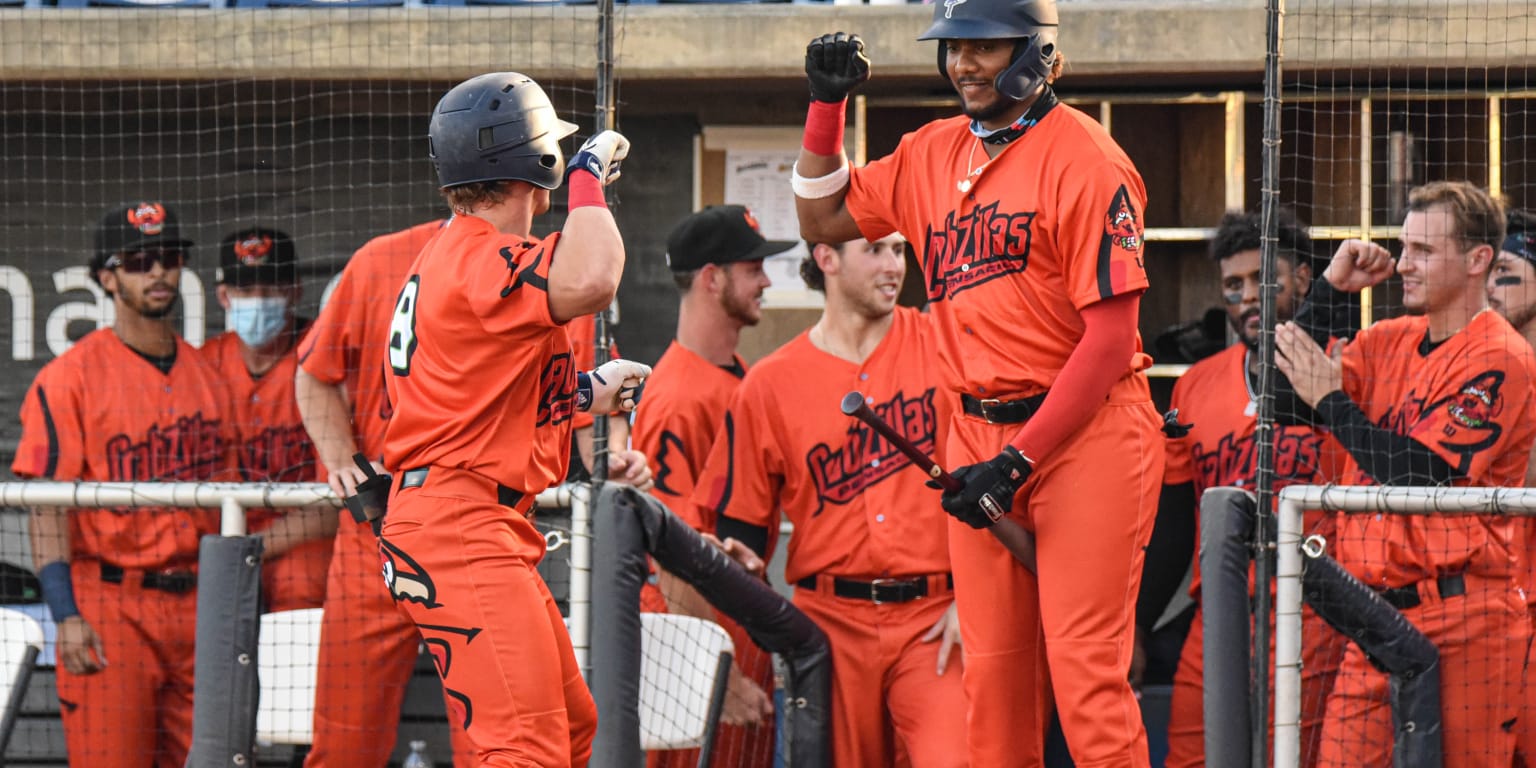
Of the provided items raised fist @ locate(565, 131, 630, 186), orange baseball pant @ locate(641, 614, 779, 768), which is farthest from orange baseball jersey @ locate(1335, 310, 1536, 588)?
raised fist @ locate(565, 131, 630, 186)

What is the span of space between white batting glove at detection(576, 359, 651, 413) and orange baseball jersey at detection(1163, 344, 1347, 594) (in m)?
1.87

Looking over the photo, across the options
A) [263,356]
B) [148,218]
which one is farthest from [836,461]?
[148,218]

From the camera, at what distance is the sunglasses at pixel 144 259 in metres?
5.66

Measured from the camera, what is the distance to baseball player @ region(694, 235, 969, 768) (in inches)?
184

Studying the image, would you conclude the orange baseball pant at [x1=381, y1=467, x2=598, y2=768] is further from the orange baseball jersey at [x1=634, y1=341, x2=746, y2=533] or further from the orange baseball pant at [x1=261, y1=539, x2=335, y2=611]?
the orange baseball pant at [x1=261, y1=539, x2=335, y2=611]

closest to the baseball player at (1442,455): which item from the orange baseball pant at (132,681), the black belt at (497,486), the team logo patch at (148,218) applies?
the black belt at (497,486)

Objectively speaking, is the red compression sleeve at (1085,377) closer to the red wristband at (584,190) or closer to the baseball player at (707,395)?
the red wristband at (584,190)

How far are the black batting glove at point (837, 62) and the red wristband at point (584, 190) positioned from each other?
1.85 ft

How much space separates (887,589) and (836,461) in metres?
0.41

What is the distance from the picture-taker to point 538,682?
11.0 ft

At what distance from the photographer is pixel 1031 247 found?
3553 mm

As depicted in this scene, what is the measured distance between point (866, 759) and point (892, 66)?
2.62m

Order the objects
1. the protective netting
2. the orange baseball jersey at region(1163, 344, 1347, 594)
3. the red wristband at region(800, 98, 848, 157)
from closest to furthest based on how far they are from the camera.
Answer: the red wristband at region(800, 98, 848, 157)
the protective netting
the orange baseball jersey at region(1163, 344, 1347, 594)

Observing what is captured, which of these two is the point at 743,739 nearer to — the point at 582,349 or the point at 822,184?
the point at 582,349
